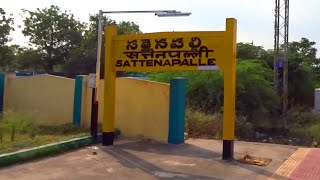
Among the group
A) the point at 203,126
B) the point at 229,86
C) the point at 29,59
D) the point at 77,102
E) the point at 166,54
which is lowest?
the point at 203,126

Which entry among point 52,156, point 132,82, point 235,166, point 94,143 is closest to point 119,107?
point 132,82

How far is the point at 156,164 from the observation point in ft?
32.0

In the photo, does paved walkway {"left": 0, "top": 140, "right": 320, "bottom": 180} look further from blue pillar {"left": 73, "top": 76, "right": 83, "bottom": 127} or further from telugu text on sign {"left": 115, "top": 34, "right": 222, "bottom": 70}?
blue pillar {"left": 73, "top": 76, "right": 83, "bottom": 127}

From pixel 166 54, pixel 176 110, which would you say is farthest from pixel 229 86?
pixel 176 110

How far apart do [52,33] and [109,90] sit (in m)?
34.4

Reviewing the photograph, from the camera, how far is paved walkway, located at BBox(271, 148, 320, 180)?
30.2ft

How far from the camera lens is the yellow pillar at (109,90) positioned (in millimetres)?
11945

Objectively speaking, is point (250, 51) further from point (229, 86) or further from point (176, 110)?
point (229, 86)

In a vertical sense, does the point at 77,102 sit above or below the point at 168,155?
above

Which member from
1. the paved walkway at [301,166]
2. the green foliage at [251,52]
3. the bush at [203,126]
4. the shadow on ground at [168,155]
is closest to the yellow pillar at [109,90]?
the shadow on ground at [168,155]

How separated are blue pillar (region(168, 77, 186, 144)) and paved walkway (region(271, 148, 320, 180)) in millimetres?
3003

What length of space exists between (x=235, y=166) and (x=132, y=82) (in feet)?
16.1

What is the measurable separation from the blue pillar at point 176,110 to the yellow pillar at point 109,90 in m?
1.69

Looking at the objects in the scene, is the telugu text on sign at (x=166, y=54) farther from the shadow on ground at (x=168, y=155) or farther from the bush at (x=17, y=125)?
the bush at (x=17, y=125)
